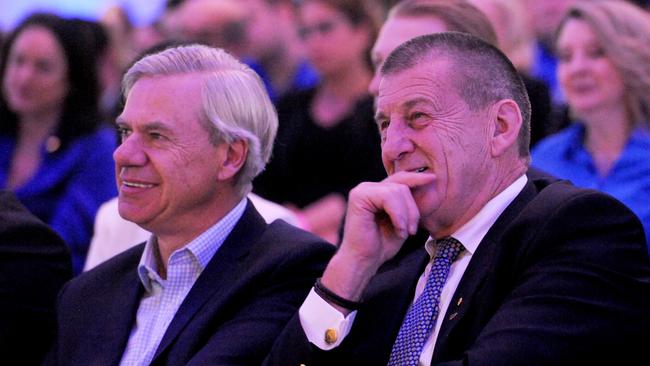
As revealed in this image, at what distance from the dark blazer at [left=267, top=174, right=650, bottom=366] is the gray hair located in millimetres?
765

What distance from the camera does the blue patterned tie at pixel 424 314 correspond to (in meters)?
2.63

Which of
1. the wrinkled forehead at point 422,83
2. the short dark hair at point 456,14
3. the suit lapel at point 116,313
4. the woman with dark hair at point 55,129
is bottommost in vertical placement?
the woman with dark hair at point 55,129

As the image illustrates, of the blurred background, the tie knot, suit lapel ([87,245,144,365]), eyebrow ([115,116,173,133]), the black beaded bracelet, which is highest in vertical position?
eyebrow ([115,116,173,133])

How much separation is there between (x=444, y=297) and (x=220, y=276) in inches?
27.2

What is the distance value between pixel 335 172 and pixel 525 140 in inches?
87.6

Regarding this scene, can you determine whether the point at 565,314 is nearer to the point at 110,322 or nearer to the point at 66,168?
the point at 110,322

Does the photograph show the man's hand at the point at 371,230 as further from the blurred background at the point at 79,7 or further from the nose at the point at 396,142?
the blurred background at the point at 79,7

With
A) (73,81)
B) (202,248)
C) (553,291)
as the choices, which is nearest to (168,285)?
(202,248)

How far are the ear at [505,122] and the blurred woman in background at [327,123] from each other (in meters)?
2.03

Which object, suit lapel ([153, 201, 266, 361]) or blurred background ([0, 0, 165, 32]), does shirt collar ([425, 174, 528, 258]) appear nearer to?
suit lapel ([153, 201, 266, 361])

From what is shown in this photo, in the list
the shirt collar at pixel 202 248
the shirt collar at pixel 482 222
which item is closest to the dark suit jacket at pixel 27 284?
Answer: the shirt collar at pixel 202 248

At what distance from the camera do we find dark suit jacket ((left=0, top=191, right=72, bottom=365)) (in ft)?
11.7

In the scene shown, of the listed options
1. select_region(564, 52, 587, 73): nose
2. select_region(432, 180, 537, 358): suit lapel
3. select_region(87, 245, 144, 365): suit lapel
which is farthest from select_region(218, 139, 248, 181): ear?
select_region(564, 52, 587, 73): nose

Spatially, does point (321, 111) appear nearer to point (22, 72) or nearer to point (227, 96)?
point (22, 72)
